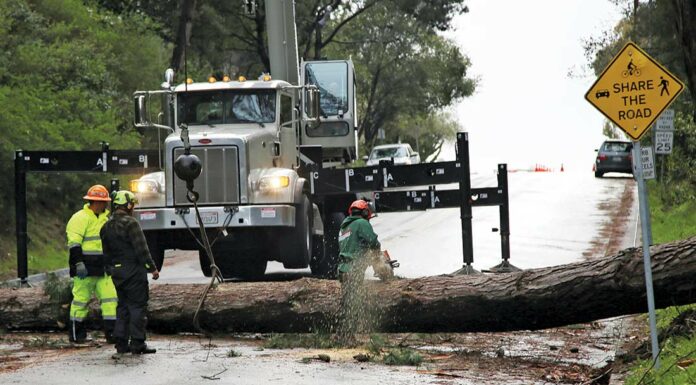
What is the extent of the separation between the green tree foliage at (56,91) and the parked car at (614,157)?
2491 centimetres

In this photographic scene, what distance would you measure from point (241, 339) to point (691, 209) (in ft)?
57.7

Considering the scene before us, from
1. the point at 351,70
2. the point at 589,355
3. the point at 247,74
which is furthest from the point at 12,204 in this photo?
the point at 247,74

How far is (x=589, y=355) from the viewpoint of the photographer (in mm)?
11875

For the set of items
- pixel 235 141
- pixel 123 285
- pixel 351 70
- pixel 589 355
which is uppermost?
pixel 351 70

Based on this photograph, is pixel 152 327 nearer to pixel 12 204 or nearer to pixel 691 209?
pixel 12 204

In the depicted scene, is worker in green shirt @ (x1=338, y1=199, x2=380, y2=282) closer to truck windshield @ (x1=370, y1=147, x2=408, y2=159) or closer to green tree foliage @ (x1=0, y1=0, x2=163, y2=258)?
green tree foliage @ (x1=0, y1=0, x2=163, y2=258)

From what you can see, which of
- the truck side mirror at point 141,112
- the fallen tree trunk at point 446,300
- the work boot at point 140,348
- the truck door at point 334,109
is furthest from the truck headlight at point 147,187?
the work boot at point 140,348

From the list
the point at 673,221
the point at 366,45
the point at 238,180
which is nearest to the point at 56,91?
the point at 238,180

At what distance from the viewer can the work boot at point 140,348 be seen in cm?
1162

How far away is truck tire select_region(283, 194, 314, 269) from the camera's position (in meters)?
17.0

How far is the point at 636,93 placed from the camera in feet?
34.2

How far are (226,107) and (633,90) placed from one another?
847cm

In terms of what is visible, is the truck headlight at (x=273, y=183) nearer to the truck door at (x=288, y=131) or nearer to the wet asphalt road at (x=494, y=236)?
the truck door at (x=288, y=131)

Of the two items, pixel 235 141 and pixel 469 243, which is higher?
pixel 235 141
